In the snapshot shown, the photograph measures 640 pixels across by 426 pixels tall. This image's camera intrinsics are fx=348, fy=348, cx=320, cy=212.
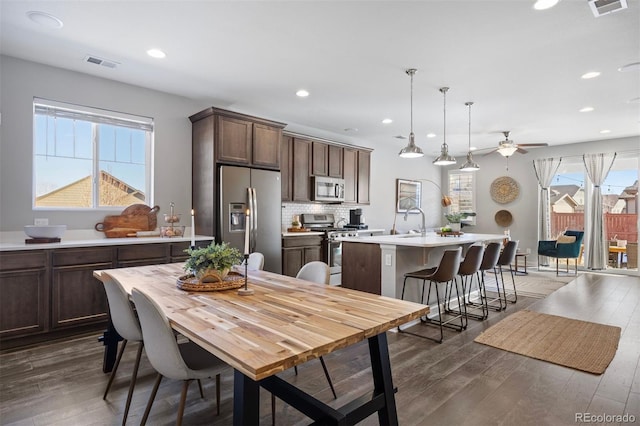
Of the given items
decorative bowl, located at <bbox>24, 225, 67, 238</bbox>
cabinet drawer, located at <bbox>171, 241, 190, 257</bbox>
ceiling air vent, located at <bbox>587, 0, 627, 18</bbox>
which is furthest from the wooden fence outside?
decorative bowl, located at <bbox>24, 225, 67, 238</bbox>

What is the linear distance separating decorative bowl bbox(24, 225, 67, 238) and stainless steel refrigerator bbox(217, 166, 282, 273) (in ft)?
5.21

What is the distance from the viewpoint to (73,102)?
381cm

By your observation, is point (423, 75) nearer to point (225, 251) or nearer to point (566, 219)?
point (225, 251)

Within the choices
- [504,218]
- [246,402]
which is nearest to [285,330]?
[246,402]

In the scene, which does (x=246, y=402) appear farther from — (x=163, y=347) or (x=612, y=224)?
(x=612, y=224)

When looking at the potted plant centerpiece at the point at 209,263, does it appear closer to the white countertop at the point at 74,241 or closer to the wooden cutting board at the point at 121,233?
the white countertop at the point at 74,241

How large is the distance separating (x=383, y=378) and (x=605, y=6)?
9.93 feet

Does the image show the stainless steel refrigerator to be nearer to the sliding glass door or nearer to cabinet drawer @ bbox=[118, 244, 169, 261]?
cabinet drawer @ bbox=[118, 244, 169, 261]

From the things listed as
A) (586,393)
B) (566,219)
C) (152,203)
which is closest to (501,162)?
(566,219)

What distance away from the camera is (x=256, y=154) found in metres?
4.77

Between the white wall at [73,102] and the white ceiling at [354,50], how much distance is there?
0.17 metres

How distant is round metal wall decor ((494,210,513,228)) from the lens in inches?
322

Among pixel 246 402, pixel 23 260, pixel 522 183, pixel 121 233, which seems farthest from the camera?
pixel 522 183

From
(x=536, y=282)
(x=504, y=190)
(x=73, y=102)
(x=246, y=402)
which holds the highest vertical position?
(x=73, y=102)
